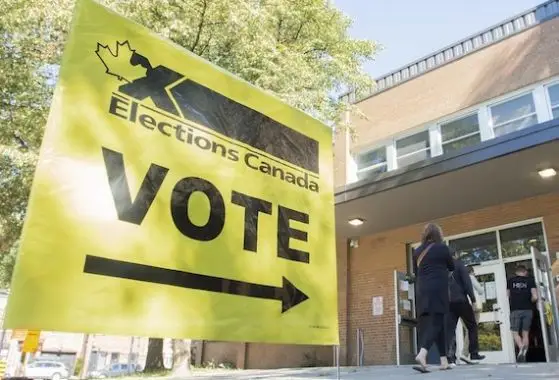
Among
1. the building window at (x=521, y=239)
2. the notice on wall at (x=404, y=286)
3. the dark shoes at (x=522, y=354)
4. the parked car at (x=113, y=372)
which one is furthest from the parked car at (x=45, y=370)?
the dark shoes at (x=522, y=354)

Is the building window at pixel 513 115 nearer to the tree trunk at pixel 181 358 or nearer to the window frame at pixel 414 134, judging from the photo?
the window frame at pixel 414 134

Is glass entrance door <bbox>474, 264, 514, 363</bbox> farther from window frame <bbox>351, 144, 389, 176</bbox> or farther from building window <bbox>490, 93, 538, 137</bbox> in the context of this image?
window frame <bbox>351, 144, 389, 176</bbox>

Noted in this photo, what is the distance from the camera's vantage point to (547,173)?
8.88 metres

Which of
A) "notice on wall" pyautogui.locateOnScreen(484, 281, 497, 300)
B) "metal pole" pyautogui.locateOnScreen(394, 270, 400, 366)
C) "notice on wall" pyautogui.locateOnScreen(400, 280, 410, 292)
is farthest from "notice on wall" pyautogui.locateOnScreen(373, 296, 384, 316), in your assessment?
"notice on wall" pyautogui.locateOnScreen(484, 281, 497, 300)

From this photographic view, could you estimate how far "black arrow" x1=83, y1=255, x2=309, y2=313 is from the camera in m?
1.85

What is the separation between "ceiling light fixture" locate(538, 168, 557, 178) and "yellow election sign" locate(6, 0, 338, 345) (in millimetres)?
7652

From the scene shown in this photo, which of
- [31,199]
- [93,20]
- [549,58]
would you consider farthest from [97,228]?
[549,58]

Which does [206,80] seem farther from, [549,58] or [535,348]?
[549,58]

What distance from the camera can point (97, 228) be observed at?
6.15 ft

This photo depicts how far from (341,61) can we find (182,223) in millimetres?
10209

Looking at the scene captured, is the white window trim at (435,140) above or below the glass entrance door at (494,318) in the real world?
above

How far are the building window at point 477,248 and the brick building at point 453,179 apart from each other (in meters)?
0.02

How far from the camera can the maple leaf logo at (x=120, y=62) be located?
2055 mm

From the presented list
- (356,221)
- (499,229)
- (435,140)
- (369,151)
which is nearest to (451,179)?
(499,229)
